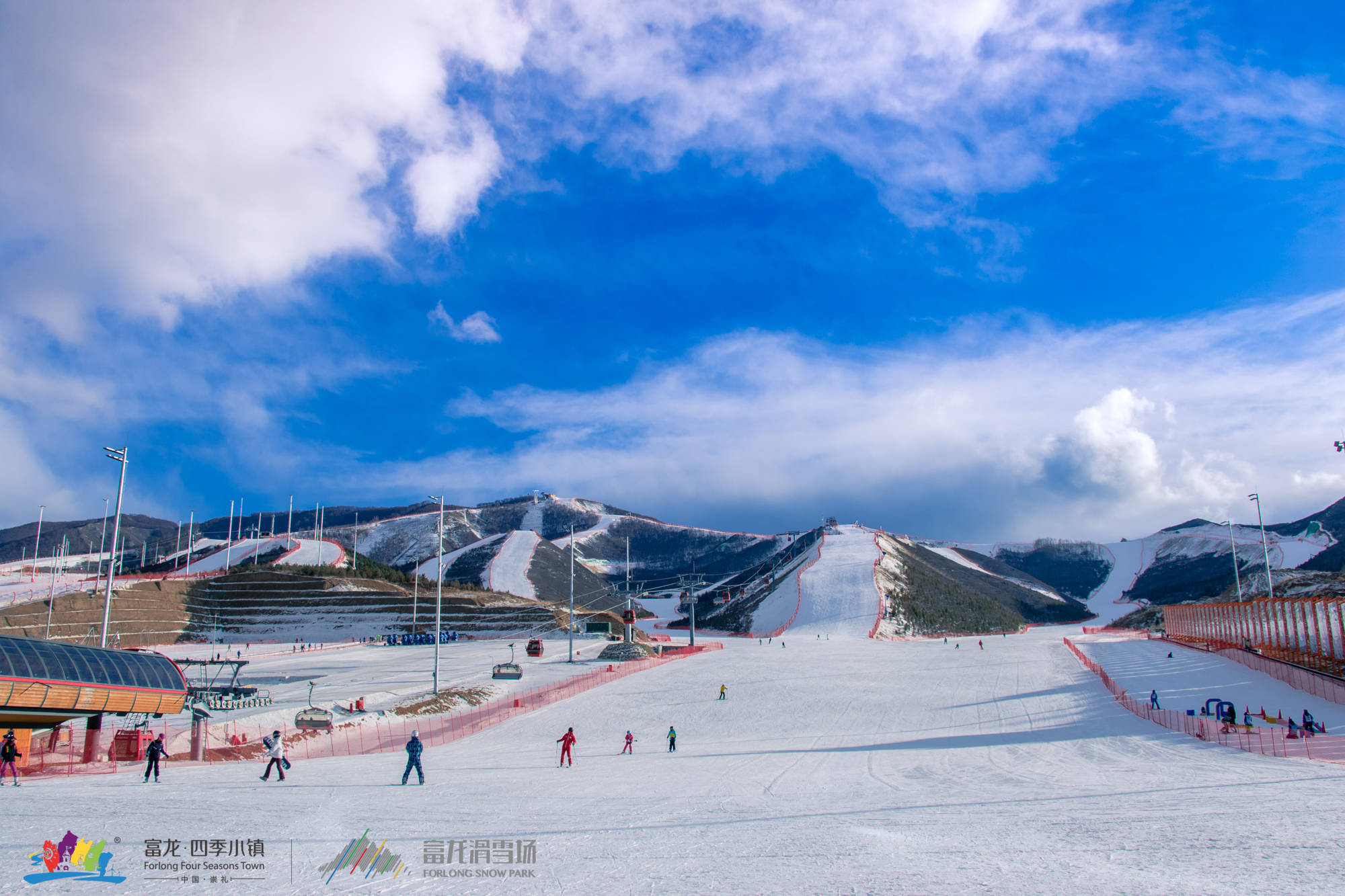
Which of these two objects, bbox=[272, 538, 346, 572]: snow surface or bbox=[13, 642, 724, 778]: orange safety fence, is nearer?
bbox=[13, 642, 724, 778]: orange safety fence

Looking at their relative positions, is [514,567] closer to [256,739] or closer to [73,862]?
[256,739]

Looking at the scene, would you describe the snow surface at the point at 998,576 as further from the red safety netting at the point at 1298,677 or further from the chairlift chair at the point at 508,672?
the chairlift chair at the point at 508,672

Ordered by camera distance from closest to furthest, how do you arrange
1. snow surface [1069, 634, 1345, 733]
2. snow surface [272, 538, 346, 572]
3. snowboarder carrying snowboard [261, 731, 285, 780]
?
snowboarder carrying snowboard [261, 731, 285, 780] → snow surface [1069, 634, 1345, 733] → snow surface [272, 538, 346, 572]

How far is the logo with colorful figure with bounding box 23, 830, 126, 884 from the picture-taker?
30.7 ft

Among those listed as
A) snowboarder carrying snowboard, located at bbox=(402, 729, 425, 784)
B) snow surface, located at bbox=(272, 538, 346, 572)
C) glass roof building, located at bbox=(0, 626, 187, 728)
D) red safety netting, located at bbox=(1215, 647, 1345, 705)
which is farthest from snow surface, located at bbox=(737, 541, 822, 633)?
snowboarder carrying snowboard, located at bbox=(402, 729, 425, 784)

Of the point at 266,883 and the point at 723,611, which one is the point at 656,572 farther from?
the point at 266,883

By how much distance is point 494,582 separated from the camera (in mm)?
117188

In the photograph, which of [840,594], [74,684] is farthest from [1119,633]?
[74,684]

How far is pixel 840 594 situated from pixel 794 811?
7455 cm

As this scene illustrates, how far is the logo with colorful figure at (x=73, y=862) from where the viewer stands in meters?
9.37

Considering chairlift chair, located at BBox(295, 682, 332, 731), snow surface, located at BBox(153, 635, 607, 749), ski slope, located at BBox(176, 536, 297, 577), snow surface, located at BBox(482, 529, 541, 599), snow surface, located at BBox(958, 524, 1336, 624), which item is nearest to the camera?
chairlift chair, located at BBox(295, 682, 332, 731)

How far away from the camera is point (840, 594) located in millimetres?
86438

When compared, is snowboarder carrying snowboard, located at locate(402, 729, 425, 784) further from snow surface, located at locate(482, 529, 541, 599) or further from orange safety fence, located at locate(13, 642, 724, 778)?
snow surface, located at locate(482, 529, 541, 599)

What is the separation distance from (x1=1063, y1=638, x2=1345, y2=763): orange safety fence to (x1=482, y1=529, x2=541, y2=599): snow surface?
94000 millimetres
